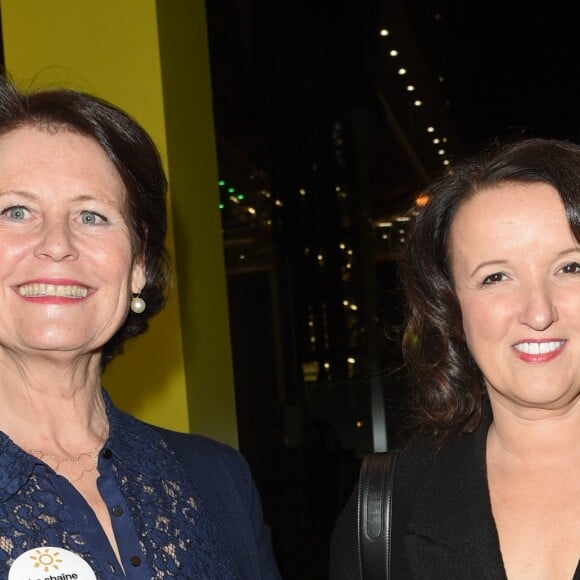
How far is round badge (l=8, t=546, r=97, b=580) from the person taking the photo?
1693 mm

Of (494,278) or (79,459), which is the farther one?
(494,278)

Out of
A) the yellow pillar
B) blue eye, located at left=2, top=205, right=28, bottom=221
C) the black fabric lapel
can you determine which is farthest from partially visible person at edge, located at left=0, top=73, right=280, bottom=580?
the yellow pillar

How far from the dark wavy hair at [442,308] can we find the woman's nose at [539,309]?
312mm

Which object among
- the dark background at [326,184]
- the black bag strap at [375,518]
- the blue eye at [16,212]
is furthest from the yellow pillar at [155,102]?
the dark background at [326,184]

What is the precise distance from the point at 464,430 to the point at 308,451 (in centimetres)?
452

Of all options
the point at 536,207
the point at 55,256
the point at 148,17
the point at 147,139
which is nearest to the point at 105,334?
the point at 55,256

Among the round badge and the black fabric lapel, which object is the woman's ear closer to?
the round badge

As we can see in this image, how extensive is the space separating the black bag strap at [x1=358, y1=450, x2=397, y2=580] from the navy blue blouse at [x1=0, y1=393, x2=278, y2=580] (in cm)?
25

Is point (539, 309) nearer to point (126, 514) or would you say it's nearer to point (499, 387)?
point (499, 387)

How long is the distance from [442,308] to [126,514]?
95cm

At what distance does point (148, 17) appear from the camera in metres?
3.69

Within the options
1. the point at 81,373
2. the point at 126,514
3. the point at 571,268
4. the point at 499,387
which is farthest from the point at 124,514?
the point at 571,268

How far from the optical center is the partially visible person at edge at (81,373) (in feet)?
5.93

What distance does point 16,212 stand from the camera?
191 cm
